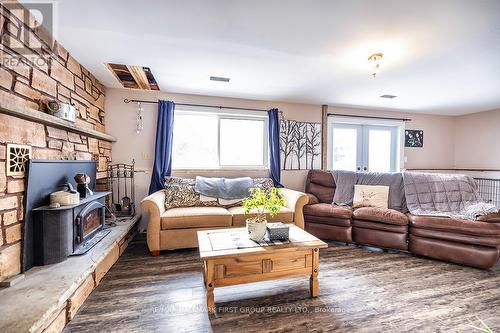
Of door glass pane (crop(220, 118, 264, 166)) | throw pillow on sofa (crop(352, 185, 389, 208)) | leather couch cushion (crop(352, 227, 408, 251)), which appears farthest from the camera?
door glass pane (crop(220, 118, 264, 166))

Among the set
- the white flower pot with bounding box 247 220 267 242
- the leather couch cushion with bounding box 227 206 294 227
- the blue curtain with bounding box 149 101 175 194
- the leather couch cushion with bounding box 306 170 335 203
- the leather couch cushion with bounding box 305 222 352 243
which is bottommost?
the leather couch cushion with bounding box 305 222 352 243

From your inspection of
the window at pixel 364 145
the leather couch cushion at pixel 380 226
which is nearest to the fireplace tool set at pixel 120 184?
the leather couch cushion at pixel 380 226

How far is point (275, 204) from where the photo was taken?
1899 mm

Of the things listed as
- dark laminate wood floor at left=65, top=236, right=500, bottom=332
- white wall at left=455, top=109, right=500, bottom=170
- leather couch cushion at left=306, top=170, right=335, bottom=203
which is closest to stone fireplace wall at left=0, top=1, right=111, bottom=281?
dark laminate wood floor at left=65, top=236, right=500, bottom=332

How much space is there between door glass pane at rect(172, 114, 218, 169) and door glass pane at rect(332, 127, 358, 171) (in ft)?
8.10

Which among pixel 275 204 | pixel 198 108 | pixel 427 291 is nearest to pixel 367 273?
pixel 427 291

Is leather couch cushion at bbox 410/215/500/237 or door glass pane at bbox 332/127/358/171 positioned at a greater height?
door glass pane at bbox 332/127/358/171

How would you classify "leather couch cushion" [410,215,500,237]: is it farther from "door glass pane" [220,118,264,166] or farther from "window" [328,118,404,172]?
"door glass pane" [220,118,264,166]

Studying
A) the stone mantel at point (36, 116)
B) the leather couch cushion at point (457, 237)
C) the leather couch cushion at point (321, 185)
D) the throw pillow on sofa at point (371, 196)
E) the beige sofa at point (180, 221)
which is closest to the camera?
the stone mantel at point (36, 116)

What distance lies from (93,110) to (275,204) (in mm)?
2789

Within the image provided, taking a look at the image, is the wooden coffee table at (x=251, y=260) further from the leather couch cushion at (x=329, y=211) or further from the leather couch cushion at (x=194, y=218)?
the leather couch cushion at (x=329, y=211)

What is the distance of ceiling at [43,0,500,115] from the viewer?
162cm

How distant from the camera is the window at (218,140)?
3797 mm

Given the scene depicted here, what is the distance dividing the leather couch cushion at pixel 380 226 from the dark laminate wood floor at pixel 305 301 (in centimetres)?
42
